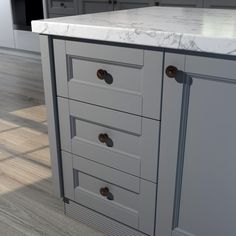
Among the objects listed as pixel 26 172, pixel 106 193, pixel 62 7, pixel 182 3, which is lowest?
pixel 26 172

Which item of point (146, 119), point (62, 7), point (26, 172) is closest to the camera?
point (146, 119)

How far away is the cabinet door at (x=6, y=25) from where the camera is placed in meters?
4.30

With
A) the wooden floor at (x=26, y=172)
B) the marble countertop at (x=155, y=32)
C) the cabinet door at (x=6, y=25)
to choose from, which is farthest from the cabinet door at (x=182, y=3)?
the cabinet door at (x=6, y=25)

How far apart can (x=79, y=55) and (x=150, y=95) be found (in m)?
0.29

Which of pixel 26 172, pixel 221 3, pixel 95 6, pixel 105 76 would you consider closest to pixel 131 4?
pixel 95 6

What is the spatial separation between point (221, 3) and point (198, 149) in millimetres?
1965

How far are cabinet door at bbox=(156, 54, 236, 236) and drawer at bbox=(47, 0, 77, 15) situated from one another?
2836 millimetres

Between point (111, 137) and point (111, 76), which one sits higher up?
point (111, 76)

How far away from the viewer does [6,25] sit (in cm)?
441

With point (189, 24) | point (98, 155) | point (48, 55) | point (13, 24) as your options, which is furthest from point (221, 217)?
point (13, 24)

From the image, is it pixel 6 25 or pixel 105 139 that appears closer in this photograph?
pixel 105 139

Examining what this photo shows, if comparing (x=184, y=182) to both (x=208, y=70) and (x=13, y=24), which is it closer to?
(x=208, y=70)

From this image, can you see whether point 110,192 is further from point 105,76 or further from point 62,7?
point 62,7

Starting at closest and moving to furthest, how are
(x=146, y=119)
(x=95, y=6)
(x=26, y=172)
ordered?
1. (x=146, y=119)
2. (x=26, y=172)
3. (x=95, y=6)
